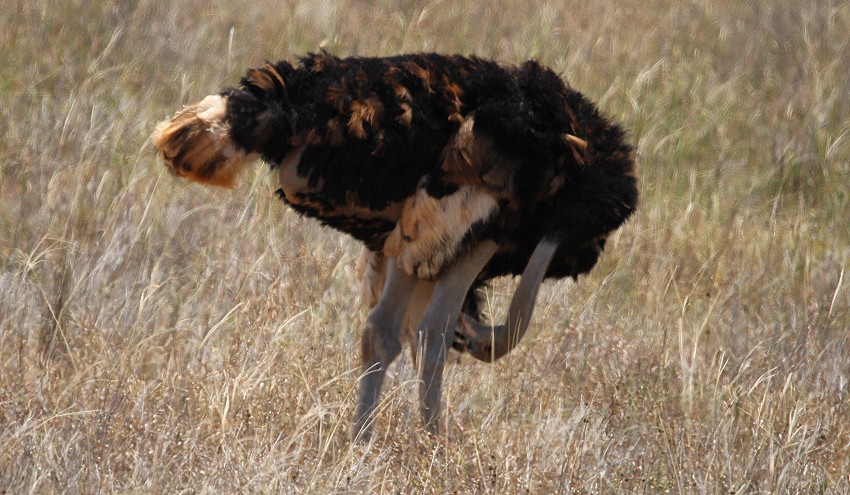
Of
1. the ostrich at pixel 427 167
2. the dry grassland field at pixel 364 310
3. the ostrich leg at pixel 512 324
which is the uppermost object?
the ostrich at pixel 427 167

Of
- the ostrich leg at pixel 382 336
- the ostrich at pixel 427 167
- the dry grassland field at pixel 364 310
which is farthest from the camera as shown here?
the ostrich leg at pixel 382 336

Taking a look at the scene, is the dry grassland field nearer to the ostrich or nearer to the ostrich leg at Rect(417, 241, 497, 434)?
the ostrich leg at Rect(417, 241, 497, 434)

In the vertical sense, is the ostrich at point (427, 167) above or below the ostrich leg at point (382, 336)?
above

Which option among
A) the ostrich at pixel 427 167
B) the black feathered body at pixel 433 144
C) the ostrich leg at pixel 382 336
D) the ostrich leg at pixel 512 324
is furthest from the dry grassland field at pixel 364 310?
the black feathered body at pixel 433 144

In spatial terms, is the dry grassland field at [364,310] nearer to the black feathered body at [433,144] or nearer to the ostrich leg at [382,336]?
Answer: the ostrich leg at [382,336]

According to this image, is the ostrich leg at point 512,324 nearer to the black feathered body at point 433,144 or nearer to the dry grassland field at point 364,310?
the black feathered body at point 433,144

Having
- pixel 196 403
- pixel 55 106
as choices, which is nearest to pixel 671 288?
pixel 196 403

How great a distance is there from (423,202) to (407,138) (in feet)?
0.75

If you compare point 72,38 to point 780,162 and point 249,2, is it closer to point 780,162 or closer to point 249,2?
point 249,2

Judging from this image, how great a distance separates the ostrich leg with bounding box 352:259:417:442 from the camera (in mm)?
4793

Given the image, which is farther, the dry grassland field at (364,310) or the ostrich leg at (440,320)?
the ostrich leg at (440,320)

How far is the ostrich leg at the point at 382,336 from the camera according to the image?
4.79m

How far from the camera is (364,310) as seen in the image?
231 inches

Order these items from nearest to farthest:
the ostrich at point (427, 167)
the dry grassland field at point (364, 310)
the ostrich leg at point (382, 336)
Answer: the dry grassland field at point (364, 310) → the ostrich at point (427, 167) → the ostrich leg at point (382, 336)
